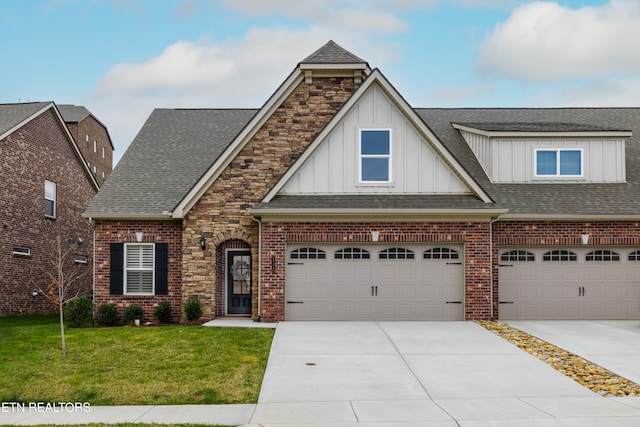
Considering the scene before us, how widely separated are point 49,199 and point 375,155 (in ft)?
51.1

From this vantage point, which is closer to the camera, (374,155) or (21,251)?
(374,155)

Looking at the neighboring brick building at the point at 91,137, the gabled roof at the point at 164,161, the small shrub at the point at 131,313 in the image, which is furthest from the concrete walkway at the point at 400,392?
the neighboring brick building at the point at 91,137

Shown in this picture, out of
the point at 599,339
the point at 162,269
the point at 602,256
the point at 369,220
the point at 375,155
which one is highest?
the point at 375,155

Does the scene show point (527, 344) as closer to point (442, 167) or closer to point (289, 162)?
point (442, 167)

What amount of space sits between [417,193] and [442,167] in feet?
3.24

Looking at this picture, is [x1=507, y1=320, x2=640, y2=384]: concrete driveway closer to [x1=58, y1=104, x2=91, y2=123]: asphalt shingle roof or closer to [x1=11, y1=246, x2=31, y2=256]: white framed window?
[x1=11, y1=246, x2=31, y2=256]: white framed window

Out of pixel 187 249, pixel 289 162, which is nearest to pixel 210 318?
pixel 187 249

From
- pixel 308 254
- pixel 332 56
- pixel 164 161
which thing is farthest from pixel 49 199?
pixel 332 56

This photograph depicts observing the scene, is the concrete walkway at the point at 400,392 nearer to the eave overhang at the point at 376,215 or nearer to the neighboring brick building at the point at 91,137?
the eave overhang at the point at 376,215

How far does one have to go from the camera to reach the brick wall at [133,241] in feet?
61.0

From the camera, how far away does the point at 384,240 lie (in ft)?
56.6

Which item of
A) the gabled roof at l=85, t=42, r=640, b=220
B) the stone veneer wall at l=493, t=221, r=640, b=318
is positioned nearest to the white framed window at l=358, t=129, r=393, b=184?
the gabled roof at l=85, t=42, r=640, b=220

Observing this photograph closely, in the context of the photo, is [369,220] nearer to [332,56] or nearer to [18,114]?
[332,56]

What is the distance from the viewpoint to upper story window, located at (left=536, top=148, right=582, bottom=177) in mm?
19625
